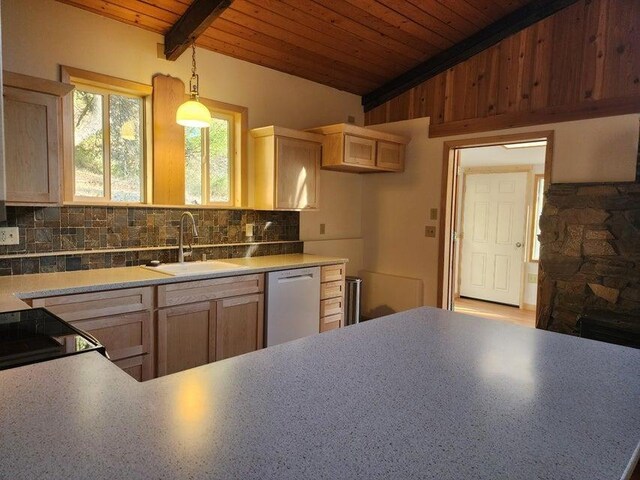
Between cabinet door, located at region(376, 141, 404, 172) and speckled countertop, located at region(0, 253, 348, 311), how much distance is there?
153 cm

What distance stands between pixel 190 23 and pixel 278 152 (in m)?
1.12

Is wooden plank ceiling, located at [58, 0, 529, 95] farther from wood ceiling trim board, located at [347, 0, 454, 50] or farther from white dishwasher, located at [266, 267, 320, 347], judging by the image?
white dishwasher, located at [266, 267, 320, 347]

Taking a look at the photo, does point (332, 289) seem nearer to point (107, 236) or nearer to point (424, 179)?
point (424, 179)

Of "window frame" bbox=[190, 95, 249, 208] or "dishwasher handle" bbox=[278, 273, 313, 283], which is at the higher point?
"window frame" bbox=[190, 95, 249, 208]

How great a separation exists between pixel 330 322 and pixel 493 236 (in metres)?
3.38

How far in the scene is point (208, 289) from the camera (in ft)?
9.12

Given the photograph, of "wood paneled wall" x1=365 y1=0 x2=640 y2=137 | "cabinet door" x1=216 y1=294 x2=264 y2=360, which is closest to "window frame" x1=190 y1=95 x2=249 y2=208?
"cabinet door" x1=216 y1=294 x2=264 y2=360

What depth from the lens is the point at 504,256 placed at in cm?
586

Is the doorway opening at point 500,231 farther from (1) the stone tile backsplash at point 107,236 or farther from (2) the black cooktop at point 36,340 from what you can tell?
(2) the black cooktop at point 36,340

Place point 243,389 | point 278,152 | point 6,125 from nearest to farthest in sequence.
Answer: point 243,389, point 6,125, point 278,152

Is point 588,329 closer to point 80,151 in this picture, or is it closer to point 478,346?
point 478,346

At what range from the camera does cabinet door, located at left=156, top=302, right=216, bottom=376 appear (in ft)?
8.47

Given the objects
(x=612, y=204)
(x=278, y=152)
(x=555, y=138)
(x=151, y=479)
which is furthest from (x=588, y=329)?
(x=151, y=479)

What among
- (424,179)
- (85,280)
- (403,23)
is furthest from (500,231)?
(85,280)
